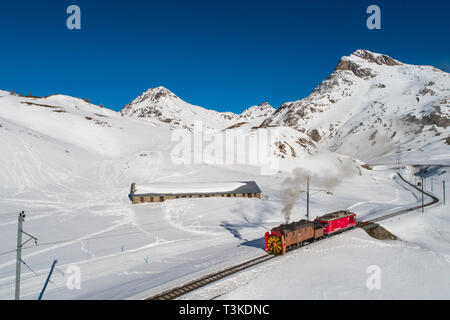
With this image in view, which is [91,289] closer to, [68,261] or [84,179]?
[68,261]

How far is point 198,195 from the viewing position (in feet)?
175

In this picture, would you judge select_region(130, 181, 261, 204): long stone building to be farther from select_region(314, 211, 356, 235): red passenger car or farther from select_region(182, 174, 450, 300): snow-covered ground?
select_region(182, 174, 450, 300): snow-covered ground

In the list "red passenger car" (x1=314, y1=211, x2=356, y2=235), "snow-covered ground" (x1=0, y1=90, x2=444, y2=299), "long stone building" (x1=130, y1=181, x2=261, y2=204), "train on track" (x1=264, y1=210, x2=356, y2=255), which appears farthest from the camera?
"long stone building" (x1=130, y1=181, x2=261, y2=204)

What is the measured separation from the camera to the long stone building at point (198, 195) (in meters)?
50.5

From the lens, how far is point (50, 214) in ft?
140

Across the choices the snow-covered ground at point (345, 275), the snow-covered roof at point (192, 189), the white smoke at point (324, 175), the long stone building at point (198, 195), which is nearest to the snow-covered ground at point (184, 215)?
the snow-covered ground at point (345, 275)

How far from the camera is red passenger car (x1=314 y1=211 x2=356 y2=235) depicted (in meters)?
31.9

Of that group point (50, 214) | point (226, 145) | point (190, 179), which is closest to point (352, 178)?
point (226, 145)

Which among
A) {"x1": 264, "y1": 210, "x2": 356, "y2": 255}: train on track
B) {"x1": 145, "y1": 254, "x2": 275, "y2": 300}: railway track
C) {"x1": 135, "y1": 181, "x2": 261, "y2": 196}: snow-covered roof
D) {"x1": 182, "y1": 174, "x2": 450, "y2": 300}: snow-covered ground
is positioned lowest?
{"x1": 182, "y1": 174, "x2": 450, "y2": 300}: snow-covered ground

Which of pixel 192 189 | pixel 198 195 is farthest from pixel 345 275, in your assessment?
pixel 192 189

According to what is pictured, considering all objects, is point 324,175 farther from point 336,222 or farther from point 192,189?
point 336,222

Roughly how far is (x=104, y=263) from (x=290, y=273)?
660 inches

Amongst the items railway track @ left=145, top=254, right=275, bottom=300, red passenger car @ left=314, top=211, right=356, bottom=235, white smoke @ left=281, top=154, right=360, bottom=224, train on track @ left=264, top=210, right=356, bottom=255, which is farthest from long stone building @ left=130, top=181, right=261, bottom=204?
railway track @ left=145, top=254, right=275, bottom=300

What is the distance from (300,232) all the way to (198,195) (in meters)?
29.0
